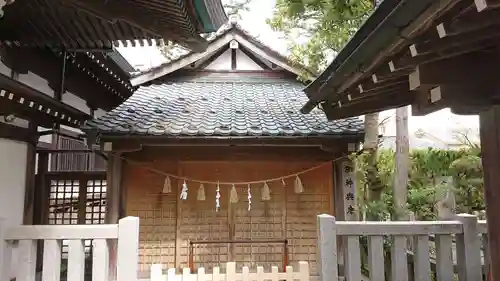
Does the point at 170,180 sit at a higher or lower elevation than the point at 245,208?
higher

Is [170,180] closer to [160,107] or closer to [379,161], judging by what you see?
[160,107]

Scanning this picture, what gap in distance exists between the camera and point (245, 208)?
292 inches

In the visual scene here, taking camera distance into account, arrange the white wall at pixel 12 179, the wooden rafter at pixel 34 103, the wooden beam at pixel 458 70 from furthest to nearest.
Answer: the white wall at pixel 12 179 < the wooden rafter at pixel 34 103 < the wooden beam at pixel 458 70

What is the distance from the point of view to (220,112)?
7750 millimetres

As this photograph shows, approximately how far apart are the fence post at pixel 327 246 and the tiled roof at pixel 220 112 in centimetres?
291

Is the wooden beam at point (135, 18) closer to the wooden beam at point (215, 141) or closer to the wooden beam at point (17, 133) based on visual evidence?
the wooden beam at point (215, 141)

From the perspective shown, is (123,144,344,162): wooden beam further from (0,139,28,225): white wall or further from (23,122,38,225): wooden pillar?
(0,139,28,225): white wall

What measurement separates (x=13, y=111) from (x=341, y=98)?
447 cm

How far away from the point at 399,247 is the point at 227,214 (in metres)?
3.93

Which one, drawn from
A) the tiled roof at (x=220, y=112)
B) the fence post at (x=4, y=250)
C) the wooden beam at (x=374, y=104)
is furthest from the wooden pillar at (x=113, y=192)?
the wooden beam at (x=374, y=104)

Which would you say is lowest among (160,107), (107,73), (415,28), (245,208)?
(245,208)

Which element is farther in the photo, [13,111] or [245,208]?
[245,208]

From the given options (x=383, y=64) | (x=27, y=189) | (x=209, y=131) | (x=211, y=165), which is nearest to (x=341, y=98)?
(x=383, y=64)

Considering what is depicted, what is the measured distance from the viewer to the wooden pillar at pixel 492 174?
9.87 feet
